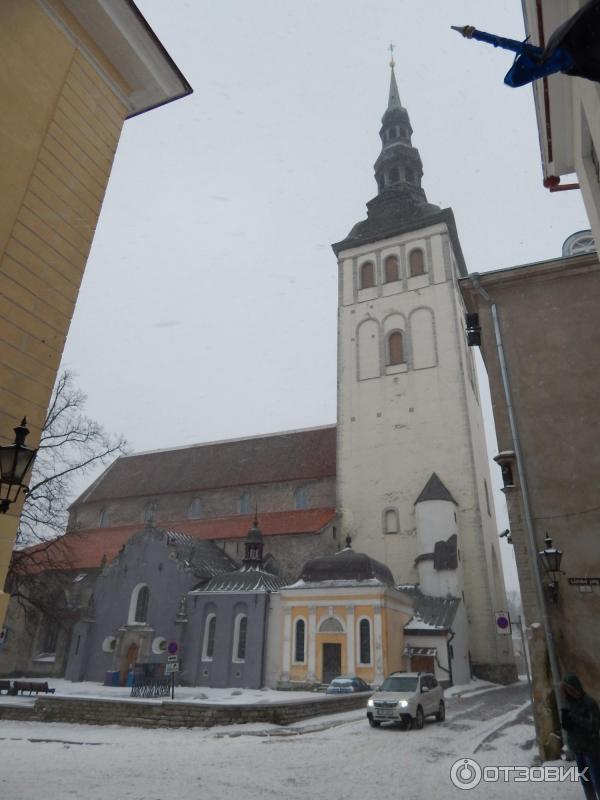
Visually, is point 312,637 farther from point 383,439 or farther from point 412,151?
point 412,151

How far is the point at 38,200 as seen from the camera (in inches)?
189

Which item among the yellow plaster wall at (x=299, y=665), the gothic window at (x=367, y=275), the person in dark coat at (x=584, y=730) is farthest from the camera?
the gothic window at (x=367, y=275)

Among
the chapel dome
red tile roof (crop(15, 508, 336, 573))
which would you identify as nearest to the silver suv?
the chapel dome

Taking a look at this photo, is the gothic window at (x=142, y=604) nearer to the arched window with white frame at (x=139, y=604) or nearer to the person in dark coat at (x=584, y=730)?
the arched window with white frame at (x=139, y=604)

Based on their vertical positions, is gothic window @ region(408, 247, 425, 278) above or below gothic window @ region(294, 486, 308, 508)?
above

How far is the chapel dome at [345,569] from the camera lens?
78.2 feet

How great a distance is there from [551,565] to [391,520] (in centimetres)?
2060

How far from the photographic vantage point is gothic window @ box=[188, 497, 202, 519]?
37250mm

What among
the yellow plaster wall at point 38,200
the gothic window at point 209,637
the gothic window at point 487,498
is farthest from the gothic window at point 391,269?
the yellow plaster wall at point 38,200

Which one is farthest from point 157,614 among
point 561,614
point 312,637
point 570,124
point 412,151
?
point 412,151

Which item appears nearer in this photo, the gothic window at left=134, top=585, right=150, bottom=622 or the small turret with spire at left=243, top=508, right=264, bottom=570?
the gothic window at left=134, top=585, right=150, bottom=622

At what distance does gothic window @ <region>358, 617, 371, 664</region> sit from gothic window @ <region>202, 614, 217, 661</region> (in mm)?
7058

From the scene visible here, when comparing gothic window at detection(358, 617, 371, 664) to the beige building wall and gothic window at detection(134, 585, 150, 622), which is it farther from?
the beige building wall

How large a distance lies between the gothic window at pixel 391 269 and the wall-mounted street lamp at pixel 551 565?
2827 cm
